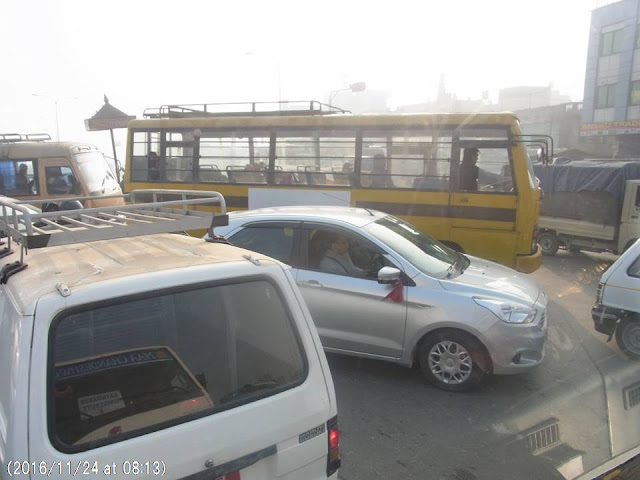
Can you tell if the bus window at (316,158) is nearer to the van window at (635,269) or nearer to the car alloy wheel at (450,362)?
the van window at (635,269)

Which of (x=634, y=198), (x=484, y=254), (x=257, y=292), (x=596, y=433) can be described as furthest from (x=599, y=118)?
(x=257, y=292)

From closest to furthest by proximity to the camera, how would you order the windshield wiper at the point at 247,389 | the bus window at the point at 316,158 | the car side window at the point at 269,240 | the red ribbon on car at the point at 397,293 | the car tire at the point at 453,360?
the windshield wiper at the point at 247,389 < the car tire at the point at 453,360 < the red ribbon on car at the point at 397,293 < the car side window at the point at 269,240 < the bus window at the point at 316,158

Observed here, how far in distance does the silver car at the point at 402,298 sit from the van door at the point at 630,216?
273 inches

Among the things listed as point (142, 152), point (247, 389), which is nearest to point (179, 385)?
point (247, 389)

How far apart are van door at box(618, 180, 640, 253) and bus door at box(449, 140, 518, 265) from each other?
176 inches

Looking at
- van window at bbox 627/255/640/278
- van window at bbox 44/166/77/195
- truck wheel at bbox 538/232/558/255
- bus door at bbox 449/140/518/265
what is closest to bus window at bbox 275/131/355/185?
bus door at bbox 449/140/518/265

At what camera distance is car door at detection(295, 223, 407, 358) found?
14.8ft

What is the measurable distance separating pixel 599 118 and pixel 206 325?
4220 centimetres

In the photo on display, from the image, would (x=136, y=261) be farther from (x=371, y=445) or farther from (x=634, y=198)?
(x=634, y=198)

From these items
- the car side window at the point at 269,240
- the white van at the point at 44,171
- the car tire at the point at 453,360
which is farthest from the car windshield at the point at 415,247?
the white van at the point at 44,171

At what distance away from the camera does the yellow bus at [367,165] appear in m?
7.75

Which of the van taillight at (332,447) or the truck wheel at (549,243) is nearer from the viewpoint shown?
the van taillight at (332,447)

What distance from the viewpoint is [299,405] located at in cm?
197

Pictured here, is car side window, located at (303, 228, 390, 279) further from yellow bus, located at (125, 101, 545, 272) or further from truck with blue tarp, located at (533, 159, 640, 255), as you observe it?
truck with blue tarp, located at (533, 159, 640, 255)
